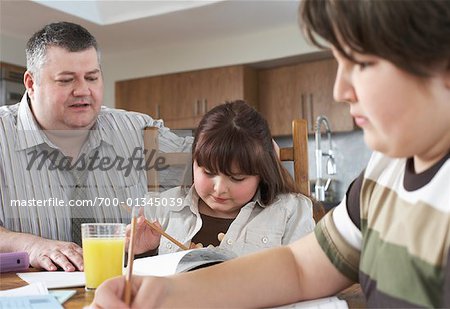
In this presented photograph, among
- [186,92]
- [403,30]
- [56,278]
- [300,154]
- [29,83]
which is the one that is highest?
[186,92]

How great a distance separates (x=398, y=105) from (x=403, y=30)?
7 centimetres

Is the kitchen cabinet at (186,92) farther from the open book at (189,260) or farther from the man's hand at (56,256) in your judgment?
the open book at (189,260)

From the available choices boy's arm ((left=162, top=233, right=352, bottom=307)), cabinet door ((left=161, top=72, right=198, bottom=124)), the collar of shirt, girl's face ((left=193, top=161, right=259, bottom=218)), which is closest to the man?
the collar of shirt

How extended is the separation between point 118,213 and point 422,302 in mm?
1451

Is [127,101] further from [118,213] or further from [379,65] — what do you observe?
[379,65]

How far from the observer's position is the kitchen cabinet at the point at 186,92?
5.04m

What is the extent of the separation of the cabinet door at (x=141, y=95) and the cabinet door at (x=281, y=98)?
1036mm

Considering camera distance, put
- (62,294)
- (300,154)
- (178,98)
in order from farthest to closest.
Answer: (178,98), (300,154), (62,294)

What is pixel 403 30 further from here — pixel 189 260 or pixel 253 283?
pixel 189 260

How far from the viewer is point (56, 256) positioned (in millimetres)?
1241

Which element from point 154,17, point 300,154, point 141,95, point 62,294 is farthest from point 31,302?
point 141,95

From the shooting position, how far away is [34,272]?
1.21m

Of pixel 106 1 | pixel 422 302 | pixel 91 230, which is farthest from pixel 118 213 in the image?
pixel 106 1

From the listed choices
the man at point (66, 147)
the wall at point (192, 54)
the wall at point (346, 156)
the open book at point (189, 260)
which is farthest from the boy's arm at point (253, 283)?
the wall at point (346, 156)
